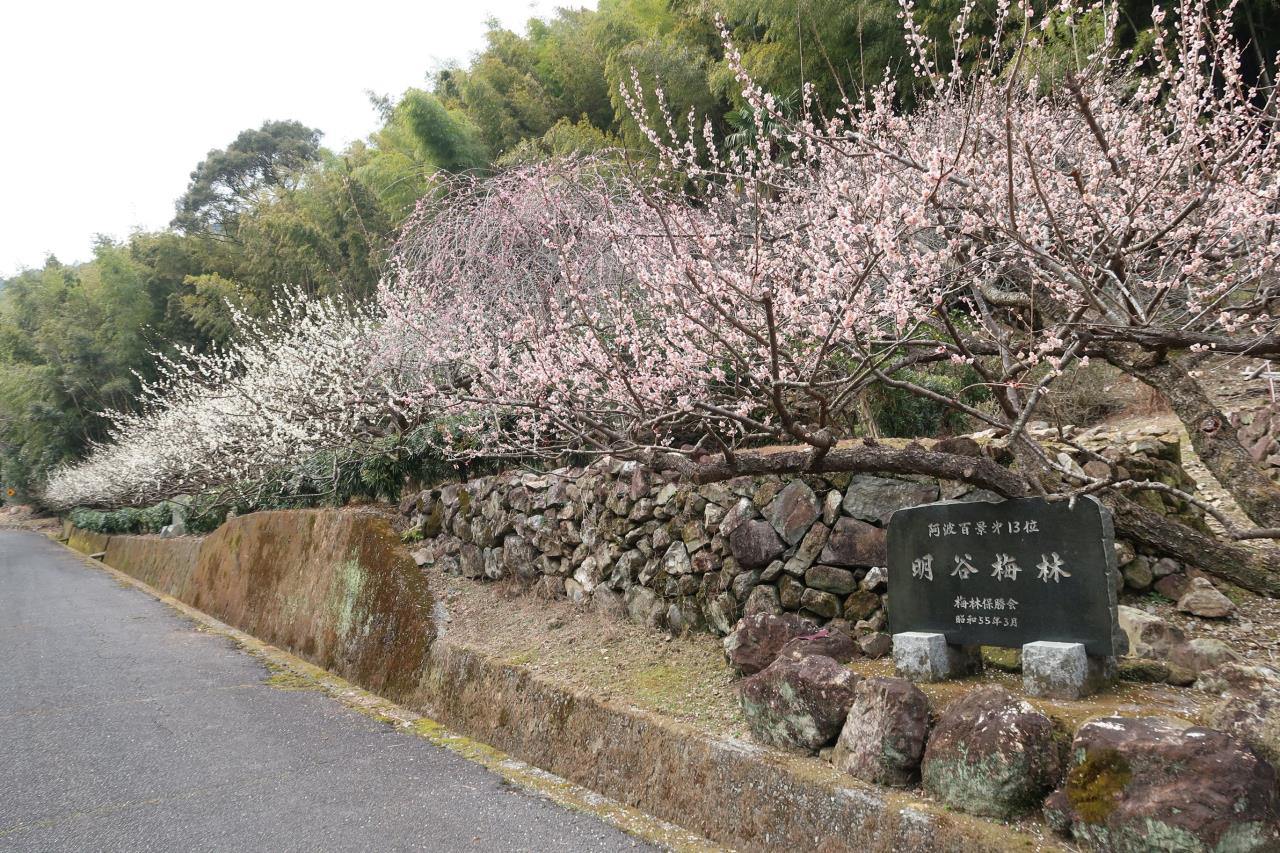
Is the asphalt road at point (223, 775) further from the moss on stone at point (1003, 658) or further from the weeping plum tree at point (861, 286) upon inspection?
the weeping plum tree at point (861, 286)

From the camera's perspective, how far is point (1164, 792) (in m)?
2.30

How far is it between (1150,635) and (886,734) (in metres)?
1.31

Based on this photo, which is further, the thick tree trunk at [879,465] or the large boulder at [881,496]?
the large boulder at [881,496]

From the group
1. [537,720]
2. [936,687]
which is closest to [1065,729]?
[936,687]

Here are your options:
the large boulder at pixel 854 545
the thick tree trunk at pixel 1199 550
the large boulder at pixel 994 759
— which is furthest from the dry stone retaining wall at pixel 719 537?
the large boulder at pixel 994 759

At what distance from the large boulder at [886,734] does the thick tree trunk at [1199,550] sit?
1290 millimetres

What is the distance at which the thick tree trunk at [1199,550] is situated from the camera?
11.3ft

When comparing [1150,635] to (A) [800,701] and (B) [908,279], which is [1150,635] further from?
(B) [908,279]

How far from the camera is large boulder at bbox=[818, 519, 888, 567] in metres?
4.05

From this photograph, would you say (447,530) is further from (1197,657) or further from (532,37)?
(532,37)

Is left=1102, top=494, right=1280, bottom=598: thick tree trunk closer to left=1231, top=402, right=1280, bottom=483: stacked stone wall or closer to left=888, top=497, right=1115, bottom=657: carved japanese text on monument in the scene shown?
left=888, top=497, right=1115, bottom=657: carved japanese text on monument

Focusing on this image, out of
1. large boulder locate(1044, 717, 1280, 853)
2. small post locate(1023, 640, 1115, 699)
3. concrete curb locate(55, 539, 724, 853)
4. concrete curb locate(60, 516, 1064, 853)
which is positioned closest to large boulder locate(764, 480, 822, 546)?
concrete curb locate(60, 516, 1064, 853)

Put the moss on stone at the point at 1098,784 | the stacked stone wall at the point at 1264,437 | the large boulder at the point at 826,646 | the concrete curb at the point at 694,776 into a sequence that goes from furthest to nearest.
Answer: the stacked stone wall at the point at 1264,437, the large boulder at the point at 826,646, the concrete curb at the point at 694,776, the moss on stone at the point at 1098,784

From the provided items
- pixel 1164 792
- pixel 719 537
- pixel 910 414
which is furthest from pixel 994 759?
pixel 910 414
